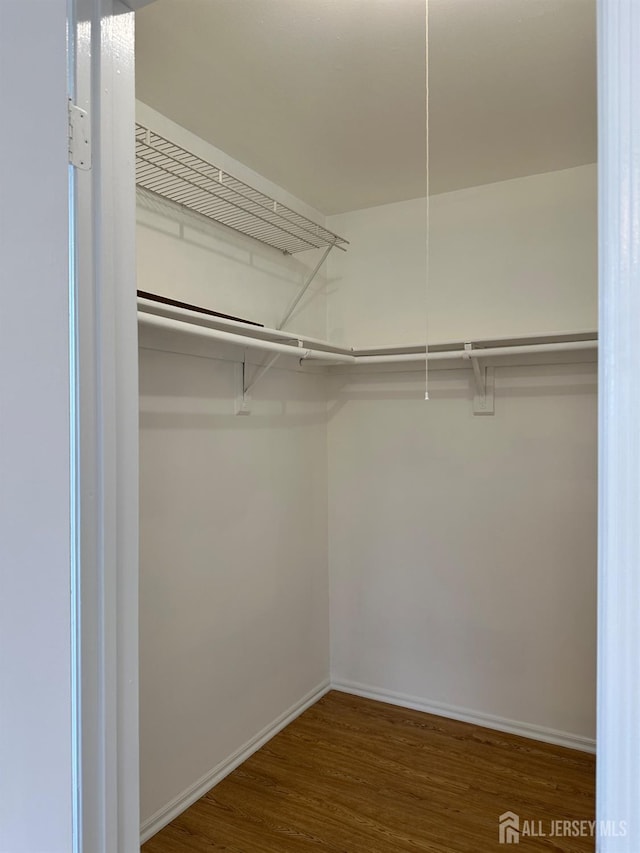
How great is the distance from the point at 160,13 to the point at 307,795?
8.38 ft

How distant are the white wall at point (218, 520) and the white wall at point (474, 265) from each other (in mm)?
275

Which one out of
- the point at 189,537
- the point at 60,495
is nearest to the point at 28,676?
the point at 60,495

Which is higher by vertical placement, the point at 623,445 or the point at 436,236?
the point at 436,236

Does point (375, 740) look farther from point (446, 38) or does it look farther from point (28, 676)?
point (446, 38)

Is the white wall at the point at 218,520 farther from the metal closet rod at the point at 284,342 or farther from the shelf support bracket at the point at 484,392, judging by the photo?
the shelf support bracket at the point at 484,392

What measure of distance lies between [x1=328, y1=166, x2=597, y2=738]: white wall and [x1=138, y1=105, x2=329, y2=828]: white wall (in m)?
0.25

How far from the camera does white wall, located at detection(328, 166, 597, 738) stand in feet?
8.11

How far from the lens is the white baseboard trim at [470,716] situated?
2.47m

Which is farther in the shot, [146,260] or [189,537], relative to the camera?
[189,537]

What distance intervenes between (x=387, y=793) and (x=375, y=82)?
249 cm

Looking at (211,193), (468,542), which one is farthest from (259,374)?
(468,542)

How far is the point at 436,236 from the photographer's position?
2744mm

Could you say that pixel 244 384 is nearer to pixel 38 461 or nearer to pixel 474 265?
pixel 474 265

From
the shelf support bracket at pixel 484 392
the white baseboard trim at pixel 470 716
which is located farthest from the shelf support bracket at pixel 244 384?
the white baseboard trim at pixel 470 716
